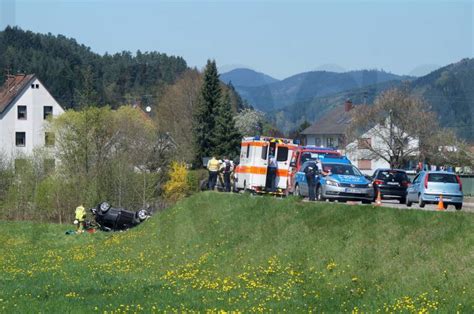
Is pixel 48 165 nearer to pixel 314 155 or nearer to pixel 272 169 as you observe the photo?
pixel 272 169

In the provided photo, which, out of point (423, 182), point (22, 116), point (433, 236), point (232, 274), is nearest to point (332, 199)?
point (423, 182)

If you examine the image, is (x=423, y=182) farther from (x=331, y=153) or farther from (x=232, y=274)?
(x=232, y=274)

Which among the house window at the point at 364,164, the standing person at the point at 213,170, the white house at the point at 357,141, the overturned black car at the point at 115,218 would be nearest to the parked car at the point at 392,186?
the standing person at the point at 213,170

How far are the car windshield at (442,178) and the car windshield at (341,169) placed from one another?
2.58m

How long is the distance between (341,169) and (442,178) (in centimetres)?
370

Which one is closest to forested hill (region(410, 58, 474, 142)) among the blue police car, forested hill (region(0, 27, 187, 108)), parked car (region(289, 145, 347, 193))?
forested hill (region(0, 27, 187, 108))

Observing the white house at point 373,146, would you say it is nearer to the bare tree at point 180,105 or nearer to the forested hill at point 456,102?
the bare tree at point 180,105

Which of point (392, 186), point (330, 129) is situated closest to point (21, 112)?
point (330, 129)

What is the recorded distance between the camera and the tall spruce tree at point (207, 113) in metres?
90.2

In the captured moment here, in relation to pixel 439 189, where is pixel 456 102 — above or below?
below

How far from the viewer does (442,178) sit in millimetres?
33969

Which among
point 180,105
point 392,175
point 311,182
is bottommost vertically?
point 180,105

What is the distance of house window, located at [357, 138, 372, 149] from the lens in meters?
87.9

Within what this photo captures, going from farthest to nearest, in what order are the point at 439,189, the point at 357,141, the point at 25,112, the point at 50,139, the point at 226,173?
1. the point at 25,112
2. the point at 357,141
3. the point at 50,139
4. the point at 226,173
5. the point at 439,189
